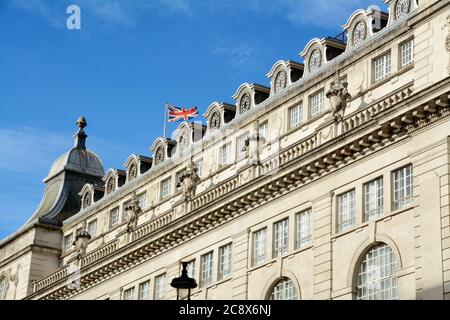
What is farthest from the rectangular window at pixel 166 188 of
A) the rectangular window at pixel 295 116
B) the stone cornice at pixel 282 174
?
the rectangular window at pixel 295 116

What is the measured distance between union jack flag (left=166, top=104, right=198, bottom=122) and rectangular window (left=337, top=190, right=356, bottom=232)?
19.0 meters

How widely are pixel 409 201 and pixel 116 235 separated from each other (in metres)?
26.7

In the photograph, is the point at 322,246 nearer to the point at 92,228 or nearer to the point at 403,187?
the point at 403,187

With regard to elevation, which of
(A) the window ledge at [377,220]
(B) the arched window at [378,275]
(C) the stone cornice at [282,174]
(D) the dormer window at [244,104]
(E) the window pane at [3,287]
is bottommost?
(B) the arched window at [378,275]

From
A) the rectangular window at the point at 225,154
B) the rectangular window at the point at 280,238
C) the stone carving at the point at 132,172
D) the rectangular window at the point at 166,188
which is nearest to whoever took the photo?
the rectangular window at the point at 280,238

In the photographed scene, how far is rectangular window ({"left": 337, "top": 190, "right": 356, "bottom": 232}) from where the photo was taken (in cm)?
4609

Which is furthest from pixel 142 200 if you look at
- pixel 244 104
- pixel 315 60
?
pixel 315 60

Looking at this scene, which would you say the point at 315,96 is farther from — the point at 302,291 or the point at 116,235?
the point at 116,235

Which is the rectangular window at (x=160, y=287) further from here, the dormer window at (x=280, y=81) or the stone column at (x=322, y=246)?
the stone column at (x=322, y=246)

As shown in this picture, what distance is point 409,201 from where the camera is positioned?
43094 millimetres

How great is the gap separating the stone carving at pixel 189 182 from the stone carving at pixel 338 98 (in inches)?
477

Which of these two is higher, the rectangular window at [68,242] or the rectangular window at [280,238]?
the rectangular window at [68,242]

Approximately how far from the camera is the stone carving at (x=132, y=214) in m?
64.0
